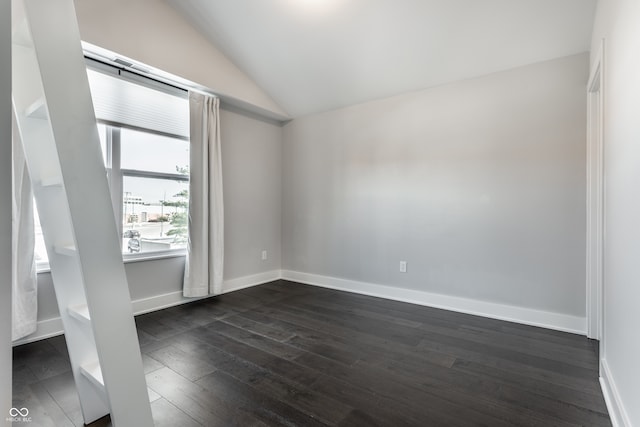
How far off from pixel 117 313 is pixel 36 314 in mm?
2128

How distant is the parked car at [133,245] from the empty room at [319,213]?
0.02 meters

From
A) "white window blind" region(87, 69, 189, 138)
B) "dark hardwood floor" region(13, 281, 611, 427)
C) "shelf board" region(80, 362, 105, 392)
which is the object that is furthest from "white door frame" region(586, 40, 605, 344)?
"white window blind" region(87, 69, 189, 138)

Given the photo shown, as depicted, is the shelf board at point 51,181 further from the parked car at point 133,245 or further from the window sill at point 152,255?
the parked car at point 133,245

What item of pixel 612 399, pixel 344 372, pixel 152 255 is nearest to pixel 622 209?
pixel 612 399

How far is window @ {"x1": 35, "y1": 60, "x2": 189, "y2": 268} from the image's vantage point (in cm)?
288

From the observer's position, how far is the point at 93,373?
4.28ft

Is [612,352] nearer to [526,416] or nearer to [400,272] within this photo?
[526,416]

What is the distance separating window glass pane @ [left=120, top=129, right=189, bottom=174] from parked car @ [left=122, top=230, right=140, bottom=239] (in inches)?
25.2

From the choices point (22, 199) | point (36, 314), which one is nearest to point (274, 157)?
point (22, 199)

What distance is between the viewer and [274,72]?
11.9 feet

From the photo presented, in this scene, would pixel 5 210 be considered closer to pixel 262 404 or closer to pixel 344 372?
pixel 262 404

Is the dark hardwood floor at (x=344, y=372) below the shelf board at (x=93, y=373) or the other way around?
below

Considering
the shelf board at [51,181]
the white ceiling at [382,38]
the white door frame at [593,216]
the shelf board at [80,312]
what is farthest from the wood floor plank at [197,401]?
the white ceiling at [382,38]

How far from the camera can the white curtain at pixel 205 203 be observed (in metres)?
3.40
